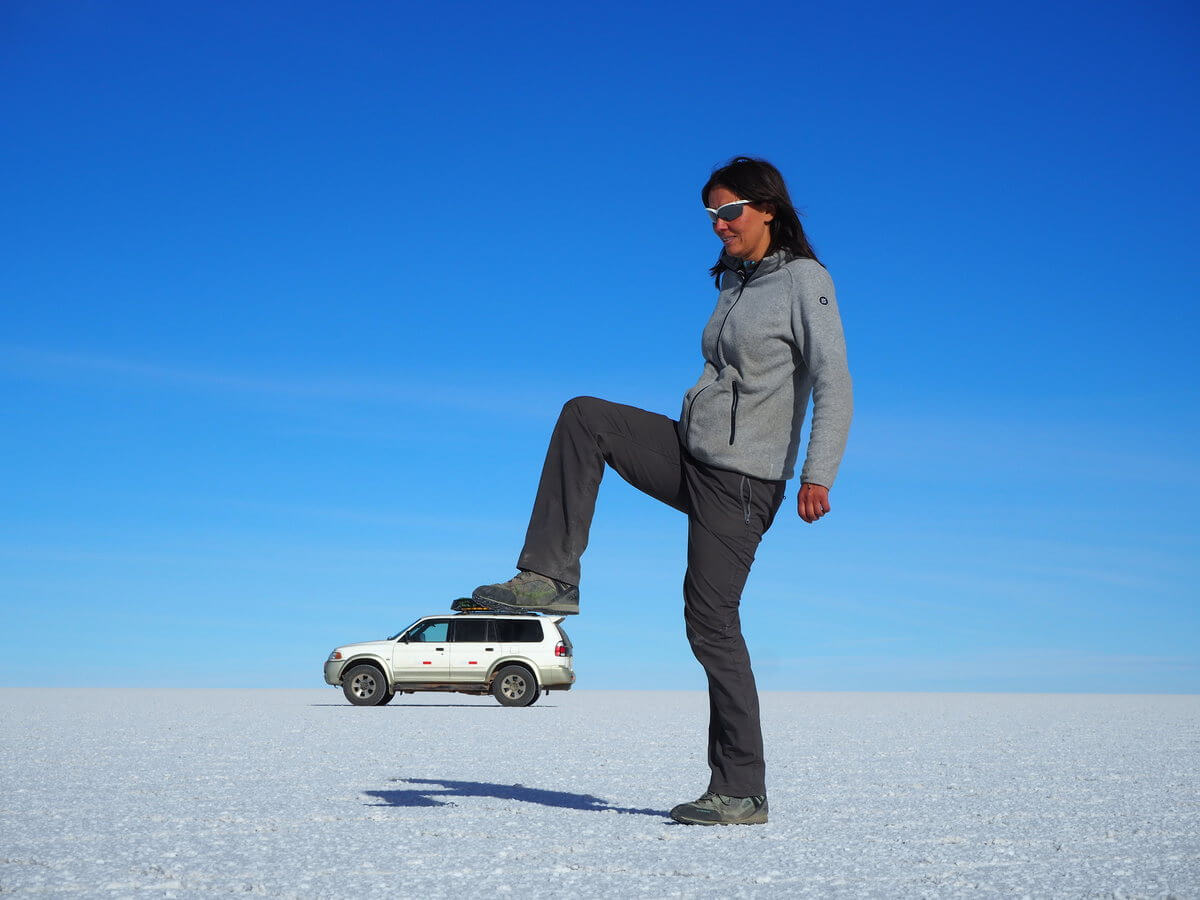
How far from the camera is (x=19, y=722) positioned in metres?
14.2

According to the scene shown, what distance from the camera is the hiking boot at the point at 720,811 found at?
5.15 metres

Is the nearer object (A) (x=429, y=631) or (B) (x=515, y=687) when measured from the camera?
(B) (x=515, y=687)

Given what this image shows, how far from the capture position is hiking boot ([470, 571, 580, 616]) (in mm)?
4316

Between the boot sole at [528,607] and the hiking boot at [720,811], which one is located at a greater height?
the boot sole at [528,607]

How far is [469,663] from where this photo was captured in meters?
21.0

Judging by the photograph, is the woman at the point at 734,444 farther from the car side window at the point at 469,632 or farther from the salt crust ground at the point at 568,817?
the car side window at the point at 469,632

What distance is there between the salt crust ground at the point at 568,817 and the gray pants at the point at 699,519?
1.39 ft

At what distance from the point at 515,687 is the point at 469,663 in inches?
35.9

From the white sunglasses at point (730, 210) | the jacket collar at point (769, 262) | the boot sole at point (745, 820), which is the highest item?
the white sunglasses at point (730, 210)

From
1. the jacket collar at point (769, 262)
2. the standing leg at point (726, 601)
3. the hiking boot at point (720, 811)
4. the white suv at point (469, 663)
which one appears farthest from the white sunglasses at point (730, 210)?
the white suv at point (469, 663)

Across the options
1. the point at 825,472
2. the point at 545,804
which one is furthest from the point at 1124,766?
the point at 825,472

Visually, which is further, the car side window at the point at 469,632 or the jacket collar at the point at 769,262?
the car side window at the point at 469,632

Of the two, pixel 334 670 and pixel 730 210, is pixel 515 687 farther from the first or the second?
pixel 730 210

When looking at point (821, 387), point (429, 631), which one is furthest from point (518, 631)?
point (821, 387)
